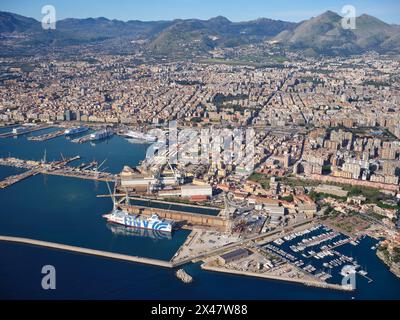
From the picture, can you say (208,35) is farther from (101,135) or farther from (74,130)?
(101,135)

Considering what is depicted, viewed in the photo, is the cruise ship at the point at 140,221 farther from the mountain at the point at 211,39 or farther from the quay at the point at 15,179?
the mountain at the point at 211,39

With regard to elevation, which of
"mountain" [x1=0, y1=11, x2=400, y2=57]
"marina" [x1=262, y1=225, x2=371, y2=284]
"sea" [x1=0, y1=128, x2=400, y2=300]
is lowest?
"sea" [x1=0, y1=128, x2=400, y2=300]

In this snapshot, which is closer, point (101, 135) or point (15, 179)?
point (15, 179)

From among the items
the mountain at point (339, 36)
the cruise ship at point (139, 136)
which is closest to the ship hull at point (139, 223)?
the cruise ship at point (139, 136)

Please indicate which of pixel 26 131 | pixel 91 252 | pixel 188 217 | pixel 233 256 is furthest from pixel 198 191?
pixel 26 131

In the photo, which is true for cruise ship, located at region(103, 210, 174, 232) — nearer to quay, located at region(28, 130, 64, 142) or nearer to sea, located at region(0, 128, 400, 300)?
sea, located at region(0, 128, 400, 300)

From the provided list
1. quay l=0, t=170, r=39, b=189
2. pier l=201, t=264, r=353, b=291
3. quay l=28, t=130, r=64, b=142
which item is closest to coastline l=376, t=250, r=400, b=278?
pier l=201, t=264, r=353, b=291
